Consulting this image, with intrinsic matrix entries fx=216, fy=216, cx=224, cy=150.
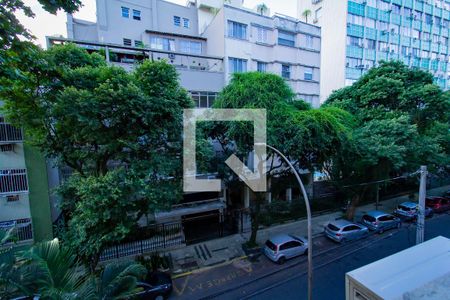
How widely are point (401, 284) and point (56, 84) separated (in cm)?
1251

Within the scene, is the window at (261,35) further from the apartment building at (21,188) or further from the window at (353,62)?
the apartment building at (21,188)

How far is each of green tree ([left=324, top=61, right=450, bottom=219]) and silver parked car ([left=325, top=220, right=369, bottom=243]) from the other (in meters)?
2.69

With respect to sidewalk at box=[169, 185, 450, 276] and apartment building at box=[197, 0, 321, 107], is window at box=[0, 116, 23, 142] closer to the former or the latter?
sidewalk at box=[169, 185, 450, 276]

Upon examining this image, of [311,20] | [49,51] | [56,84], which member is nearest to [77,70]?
[56,84]

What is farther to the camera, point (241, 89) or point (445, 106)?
point (445, 106)

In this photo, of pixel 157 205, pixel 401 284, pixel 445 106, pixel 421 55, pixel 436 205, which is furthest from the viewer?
pixel 421 55

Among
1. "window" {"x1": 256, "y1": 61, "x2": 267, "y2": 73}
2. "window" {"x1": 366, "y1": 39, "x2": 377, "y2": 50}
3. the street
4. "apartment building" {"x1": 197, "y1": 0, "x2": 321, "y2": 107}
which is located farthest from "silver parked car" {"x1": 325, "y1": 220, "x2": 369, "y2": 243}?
"window" {"x1": 366, "y1": 39, "x2": 377, "y2": 50}

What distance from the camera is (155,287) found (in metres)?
9.28

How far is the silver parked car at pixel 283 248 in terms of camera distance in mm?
11828

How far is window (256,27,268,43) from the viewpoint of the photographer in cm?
1847

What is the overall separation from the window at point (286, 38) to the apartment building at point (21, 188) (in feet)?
64.5

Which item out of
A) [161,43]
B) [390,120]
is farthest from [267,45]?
[390,120]

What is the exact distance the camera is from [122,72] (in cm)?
860

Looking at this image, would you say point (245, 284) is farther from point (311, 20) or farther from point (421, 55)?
point (421, 55)
